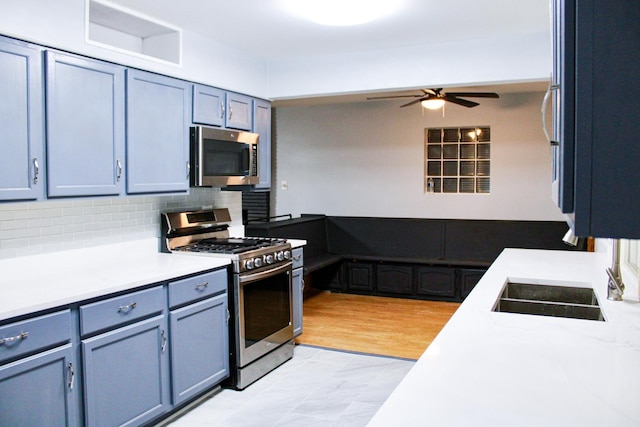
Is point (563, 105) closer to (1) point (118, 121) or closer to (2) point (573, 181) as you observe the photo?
(2) point (573, 181)

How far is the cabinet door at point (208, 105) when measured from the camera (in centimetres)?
366

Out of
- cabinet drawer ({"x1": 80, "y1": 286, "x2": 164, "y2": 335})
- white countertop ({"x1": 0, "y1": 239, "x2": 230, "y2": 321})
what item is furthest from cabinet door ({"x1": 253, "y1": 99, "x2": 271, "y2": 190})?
cabinet drawer ({"x1": 80, "y1": 286, "x2": 164, "y2": 335})

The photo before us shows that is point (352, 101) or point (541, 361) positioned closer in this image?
point (541, 361)

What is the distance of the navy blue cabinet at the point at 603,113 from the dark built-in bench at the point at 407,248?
5.11 metres

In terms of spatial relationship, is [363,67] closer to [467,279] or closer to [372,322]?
[372,322]

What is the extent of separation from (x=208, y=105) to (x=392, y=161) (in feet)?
12.8

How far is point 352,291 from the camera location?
22.4 ft

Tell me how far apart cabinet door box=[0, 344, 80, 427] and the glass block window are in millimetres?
5496

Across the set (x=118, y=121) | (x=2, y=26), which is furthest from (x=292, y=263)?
(x=2, y=26)

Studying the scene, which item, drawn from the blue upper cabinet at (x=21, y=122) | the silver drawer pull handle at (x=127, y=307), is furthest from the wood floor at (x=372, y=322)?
the blue upper cabinet at (x=21, y=122)

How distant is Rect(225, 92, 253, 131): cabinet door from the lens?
400cm

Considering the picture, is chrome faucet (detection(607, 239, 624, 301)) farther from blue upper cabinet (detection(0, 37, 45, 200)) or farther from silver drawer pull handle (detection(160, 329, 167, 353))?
blue upper cabinet (detection(0, 37, 45, 200))

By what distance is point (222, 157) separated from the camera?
3842 millimetres

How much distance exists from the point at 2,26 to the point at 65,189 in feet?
2.59
